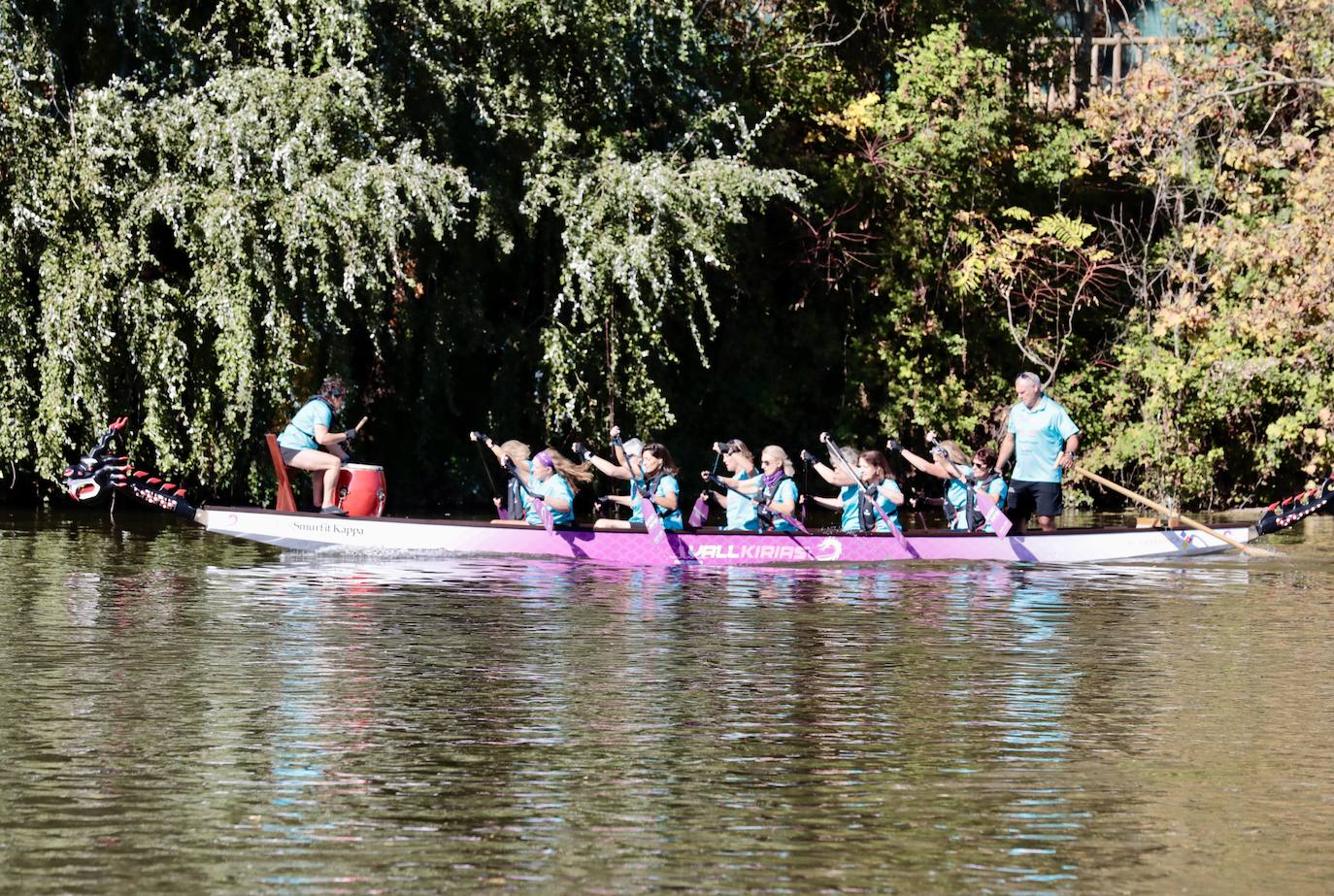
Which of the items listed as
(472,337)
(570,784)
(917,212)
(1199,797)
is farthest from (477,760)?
(917,212)

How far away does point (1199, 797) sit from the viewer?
29.0ft

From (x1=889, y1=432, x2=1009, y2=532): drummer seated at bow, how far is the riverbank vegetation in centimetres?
496

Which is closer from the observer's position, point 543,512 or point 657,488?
point 657,488

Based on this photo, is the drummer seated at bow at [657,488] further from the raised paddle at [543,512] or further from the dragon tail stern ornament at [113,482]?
the dragon tail stern ornament at [113,482]

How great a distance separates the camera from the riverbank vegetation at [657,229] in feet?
77.9

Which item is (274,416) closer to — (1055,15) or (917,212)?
(917,212)

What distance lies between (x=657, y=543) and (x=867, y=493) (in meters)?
2.25

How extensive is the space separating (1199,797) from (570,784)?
2.71 m

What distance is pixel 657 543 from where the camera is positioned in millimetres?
20344

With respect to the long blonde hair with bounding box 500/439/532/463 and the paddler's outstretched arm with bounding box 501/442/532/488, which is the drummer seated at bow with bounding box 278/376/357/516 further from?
the long blonde hair with bounding box 500/439/532/463

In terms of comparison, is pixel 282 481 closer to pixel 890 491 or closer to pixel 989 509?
pixel 890 491

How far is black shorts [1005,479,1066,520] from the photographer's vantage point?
20.8 m

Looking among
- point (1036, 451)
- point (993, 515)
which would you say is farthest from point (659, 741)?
point (1036, 451)

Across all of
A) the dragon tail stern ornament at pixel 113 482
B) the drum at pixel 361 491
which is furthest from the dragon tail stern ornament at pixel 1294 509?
the dragon tail stern ornament at pixel 113 482
